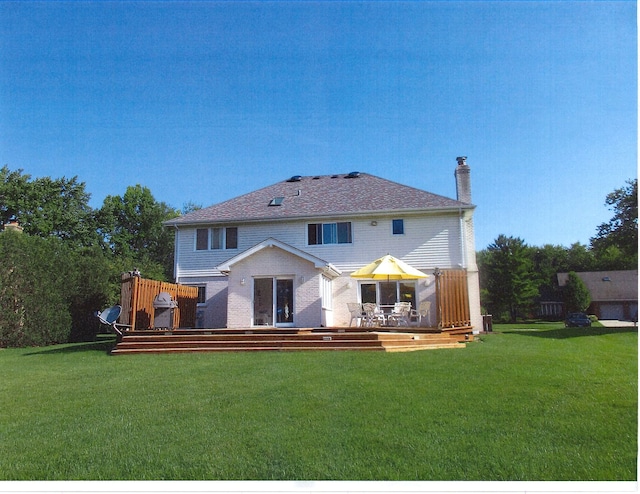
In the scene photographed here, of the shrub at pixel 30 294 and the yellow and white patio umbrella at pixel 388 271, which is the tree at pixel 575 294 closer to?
the yellow and white patio umbrella at pixel 388 271

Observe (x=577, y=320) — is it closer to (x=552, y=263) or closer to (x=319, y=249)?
(x=552, y=263)

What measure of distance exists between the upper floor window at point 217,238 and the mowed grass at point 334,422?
10277mm

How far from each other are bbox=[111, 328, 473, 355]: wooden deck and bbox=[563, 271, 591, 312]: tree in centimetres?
549

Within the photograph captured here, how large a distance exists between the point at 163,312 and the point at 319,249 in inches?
254

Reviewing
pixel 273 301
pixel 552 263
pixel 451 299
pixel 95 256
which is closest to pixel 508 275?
pixel 552 263

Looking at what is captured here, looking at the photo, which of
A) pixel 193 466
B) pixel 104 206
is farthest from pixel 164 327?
pixel 104 206

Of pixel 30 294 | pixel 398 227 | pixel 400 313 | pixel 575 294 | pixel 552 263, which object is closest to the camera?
pixel 400 313

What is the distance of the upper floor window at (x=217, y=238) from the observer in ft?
58.9

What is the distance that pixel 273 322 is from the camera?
14.7 m

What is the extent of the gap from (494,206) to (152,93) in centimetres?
546

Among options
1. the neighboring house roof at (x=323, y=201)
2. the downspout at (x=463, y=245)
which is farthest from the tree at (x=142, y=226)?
the downspout at (x=463, y=245)

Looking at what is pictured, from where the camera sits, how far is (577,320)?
16641 millimetres

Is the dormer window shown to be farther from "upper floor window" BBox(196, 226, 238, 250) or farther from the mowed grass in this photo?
the mowed grass
